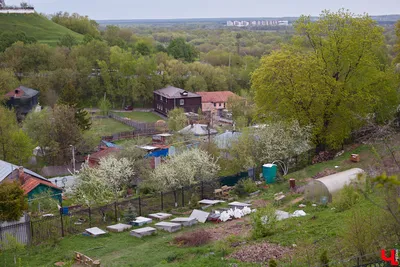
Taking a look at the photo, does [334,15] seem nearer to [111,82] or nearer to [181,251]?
[181,251]

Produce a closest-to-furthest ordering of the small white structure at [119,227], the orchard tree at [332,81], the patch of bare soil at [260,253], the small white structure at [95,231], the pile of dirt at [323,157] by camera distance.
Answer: the patch of bare soil at [260,253], the small white structure at [95,231], the small white structure at [119,227], the orchard tree at [332,81], the pile of dirt at [323,157]

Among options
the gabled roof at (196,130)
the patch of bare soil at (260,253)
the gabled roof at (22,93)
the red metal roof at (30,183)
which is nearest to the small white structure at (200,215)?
the patch of bare soil at (260,253)

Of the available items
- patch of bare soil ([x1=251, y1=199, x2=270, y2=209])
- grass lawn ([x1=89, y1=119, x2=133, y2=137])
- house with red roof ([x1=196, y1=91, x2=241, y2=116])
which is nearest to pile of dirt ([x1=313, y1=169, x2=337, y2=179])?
patch of bare soil ([x1=251, y1=199, x2=270, y2=209])

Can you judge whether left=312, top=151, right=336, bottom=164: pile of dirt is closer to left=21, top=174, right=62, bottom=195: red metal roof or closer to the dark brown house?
left=21, top=174, right=62, bottom=195: red metal roof

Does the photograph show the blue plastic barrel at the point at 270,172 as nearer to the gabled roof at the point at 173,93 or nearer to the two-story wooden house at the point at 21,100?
the gabled roof at the point at 173,93

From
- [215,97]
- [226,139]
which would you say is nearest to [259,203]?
[226,139]

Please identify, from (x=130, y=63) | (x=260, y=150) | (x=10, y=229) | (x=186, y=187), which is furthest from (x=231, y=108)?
(x=10, y=229)
